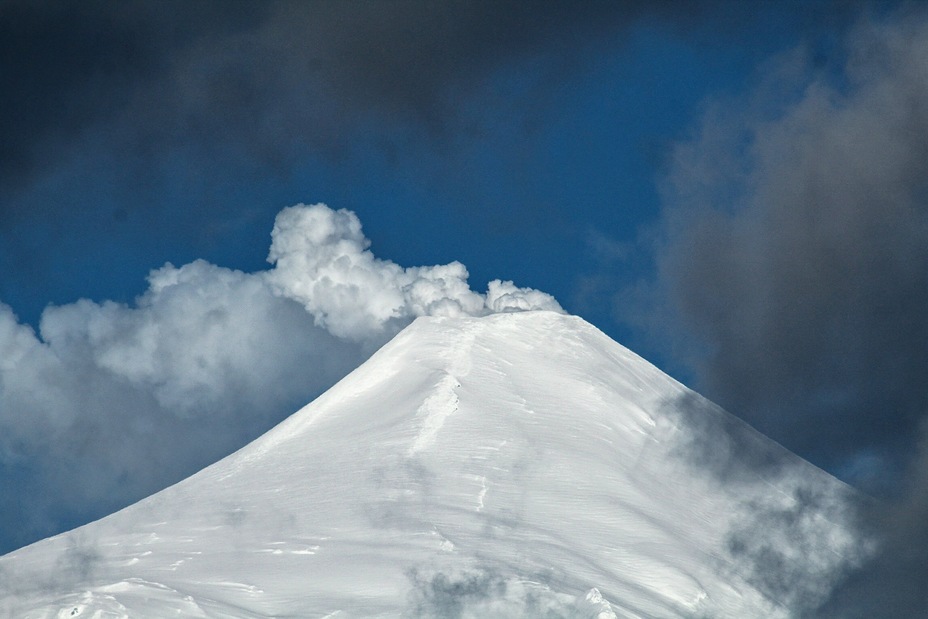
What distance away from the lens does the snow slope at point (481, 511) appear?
11506cm

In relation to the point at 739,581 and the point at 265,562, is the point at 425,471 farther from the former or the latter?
the point at 739,581

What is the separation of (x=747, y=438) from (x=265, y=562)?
78.7 metres

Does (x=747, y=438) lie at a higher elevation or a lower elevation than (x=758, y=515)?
higher

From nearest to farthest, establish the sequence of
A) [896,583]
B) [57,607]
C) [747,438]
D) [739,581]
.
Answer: [57,607]
[739,581]
[896,583]
[747,438]

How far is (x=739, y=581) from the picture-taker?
130875mm

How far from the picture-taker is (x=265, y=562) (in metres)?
123

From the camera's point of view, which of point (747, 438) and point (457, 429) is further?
point (747, 438)

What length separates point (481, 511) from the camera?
13188cm

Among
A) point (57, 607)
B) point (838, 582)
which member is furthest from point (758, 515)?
point (57, 607)

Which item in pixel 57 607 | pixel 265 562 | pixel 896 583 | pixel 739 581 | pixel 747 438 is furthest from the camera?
pixel 747 438

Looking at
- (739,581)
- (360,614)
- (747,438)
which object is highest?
(747,438)

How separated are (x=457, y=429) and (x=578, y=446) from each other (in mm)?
14962

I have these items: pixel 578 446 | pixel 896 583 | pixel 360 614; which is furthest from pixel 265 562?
pixel 896 583

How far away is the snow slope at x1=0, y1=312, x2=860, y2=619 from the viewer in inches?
4530
